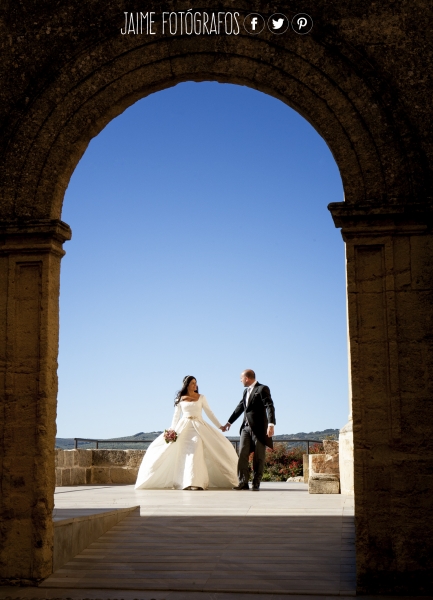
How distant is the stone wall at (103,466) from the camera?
1412cm

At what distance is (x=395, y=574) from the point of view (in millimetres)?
5383

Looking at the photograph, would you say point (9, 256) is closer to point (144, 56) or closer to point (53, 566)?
point (144, 56)

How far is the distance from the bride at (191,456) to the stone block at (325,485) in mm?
1792

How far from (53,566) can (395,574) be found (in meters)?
2.45

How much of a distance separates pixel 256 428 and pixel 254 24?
6.35 m

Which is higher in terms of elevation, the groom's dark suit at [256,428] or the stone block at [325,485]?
the groom's dark suit at [256,428]

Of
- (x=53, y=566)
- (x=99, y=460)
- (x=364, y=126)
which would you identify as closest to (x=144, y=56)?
(x=364, y=126)

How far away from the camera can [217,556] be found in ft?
20.1

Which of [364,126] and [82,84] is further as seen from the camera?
[82,84]

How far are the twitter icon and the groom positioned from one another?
6121 millimetres

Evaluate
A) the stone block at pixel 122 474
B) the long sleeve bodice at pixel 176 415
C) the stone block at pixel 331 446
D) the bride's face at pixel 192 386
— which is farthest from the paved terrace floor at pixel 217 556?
the stone block at pixel 122 474

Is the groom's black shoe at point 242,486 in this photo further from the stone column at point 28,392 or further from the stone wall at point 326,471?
the stone column at point 28,392

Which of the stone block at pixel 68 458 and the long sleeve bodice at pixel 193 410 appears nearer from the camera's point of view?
the long sleeve bodice at pixel 193 410

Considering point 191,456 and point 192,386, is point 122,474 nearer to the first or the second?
point 192,386
